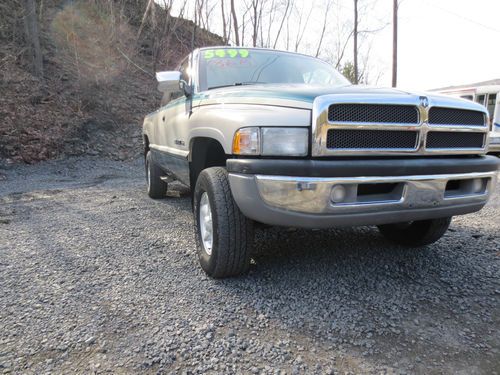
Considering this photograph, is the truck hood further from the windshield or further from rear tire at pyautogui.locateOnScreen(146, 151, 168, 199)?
rear tire at pyautogui.locateOnScreen(146, 151, 168, 199)

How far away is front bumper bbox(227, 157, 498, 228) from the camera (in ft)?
6.68

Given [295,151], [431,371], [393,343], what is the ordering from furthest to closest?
[295,151]
[393,343]
[431,371]

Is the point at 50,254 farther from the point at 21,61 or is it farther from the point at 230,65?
the point at 21,61

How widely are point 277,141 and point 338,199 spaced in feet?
1.61

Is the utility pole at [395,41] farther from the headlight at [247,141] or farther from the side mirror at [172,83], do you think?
the headlight at [247,141]

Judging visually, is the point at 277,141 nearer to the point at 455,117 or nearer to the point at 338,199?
the point at 338,199

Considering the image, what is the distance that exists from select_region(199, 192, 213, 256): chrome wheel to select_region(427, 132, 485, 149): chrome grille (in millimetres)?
1602

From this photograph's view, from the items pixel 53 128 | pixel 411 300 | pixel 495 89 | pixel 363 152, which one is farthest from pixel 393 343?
pixel 495 89

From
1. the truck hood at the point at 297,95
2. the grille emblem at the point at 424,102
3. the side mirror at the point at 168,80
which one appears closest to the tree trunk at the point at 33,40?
the side mirror at the point at 168,80

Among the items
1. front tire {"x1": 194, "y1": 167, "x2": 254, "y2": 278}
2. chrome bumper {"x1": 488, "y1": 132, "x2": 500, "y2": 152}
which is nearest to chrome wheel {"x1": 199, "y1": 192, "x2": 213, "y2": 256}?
front tire {"x1": 194, "y1": 167, "x2": 254, "y2": 278}

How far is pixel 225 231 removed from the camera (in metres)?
2.36

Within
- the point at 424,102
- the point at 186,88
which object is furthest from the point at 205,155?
the point at 424,102

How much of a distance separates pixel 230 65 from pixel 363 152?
1.87 m

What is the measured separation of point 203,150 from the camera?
3006 mm
